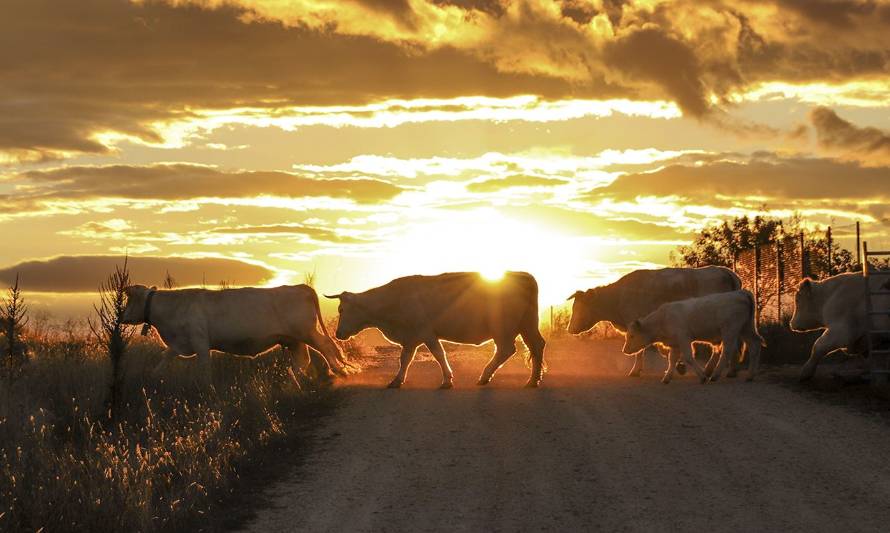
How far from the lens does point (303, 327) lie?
68.3 feet

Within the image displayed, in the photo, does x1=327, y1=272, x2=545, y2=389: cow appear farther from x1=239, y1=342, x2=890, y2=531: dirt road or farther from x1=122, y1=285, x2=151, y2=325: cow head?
x1=122, y1=285, x2=151, y2=325: cow head

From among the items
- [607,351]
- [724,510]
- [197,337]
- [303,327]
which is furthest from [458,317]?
[607,351]

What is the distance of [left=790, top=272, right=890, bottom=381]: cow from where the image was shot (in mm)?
18938

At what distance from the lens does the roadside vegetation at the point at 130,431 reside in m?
10.7

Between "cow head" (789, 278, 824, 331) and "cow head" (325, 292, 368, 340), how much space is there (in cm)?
855

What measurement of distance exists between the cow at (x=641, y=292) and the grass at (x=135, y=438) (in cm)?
695

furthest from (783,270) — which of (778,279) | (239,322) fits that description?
(239,322)

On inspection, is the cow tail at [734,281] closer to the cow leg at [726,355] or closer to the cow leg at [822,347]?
the cow leg at [726,355]

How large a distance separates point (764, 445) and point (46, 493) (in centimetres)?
881

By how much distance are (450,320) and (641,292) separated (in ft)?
18.7

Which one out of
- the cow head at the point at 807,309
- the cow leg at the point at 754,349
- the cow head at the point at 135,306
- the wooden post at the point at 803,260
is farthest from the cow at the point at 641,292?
the cow head at the point at 135,306

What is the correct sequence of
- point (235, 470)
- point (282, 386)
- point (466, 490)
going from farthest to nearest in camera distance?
1. point (282, 386)
2. point (235, 470)
3. point (466, 490)

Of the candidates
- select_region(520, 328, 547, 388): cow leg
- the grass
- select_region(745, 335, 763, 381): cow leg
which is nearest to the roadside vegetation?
the grass

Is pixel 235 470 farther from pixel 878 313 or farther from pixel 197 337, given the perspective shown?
pixel 878 313
